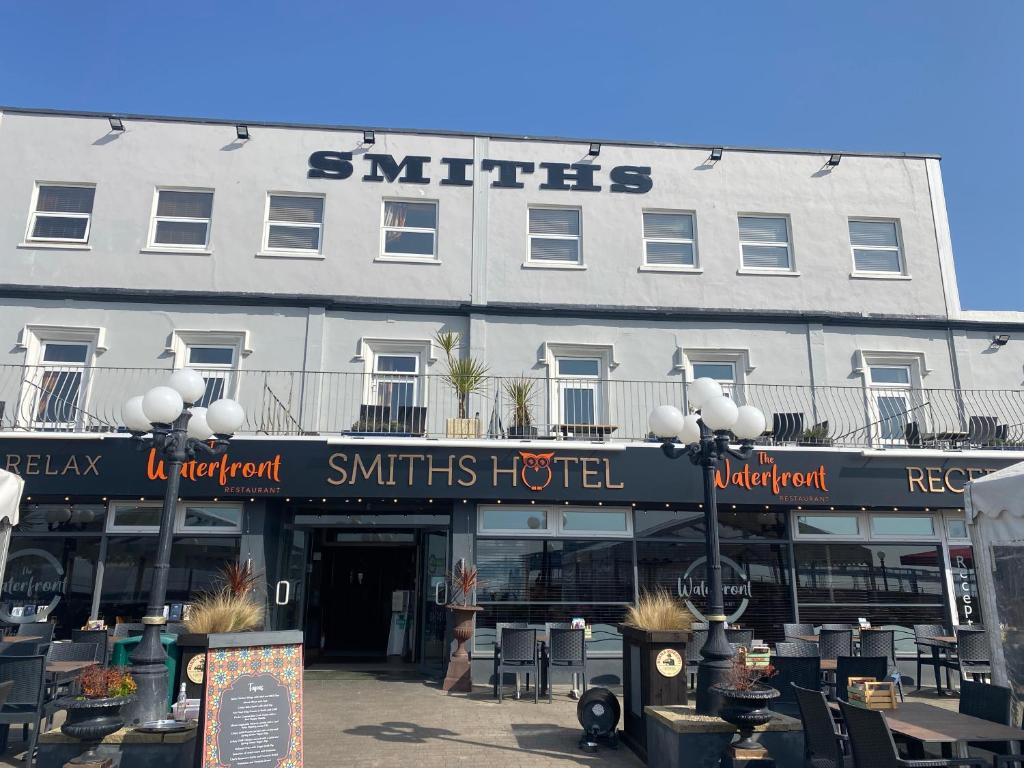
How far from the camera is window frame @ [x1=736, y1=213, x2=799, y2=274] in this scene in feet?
48.6

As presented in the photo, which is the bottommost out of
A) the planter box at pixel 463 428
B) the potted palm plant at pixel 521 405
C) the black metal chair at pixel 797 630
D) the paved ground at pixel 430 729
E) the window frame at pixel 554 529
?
the paved ground at pixel 430 729

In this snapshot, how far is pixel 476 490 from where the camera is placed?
12055 mm

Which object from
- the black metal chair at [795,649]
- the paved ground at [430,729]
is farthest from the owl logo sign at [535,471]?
the black metal chair at [795,649]

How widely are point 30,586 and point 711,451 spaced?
36.4 feet

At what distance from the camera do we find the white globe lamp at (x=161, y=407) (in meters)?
7.25

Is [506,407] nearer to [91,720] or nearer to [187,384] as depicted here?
[187,384]

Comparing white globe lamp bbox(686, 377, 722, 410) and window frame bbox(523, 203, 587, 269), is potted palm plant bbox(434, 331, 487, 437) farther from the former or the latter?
white globe lamp bbox(686, 377, 722, 410)

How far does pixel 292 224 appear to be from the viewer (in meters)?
14.5

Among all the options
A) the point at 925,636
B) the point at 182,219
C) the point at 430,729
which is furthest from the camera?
the point at 182,219

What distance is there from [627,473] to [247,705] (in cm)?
798

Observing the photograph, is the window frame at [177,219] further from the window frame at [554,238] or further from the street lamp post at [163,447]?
the street lamp post at [163,447]

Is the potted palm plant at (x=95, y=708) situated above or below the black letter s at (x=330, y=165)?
below

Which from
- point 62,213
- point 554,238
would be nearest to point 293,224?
point 62,213

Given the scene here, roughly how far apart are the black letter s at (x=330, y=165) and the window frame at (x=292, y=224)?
18.3 inches
